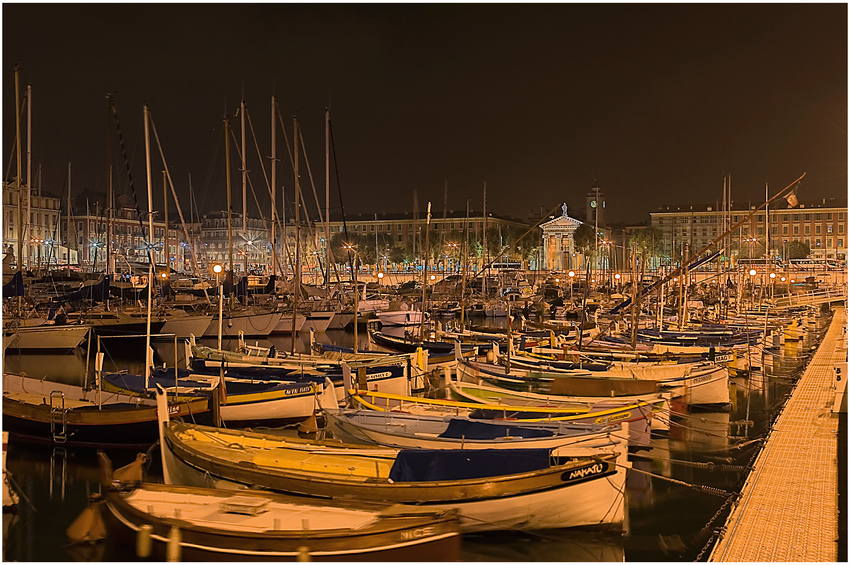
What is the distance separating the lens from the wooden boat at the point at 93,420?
17781 mm

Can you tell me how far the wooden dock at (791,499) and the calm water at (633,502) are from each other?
62 cm

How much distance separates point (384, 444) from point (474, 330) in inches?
1023

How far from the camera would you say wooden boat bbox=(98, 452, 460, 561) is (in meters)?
10.6

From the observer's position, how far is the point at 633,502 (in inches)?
607

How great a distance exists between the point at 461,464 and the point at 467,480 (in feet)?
1.99

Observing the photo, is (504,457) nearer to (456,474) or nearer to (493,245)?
(456,474)

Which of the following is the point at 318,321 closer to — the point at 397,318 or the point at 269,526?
the point at 397,318

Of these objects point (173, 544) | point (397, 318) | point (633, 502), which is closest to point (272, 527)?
point (173, 544)

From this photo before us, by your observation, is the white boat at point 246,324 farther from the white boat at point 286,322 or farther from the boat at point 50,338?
the boat at point 50,338

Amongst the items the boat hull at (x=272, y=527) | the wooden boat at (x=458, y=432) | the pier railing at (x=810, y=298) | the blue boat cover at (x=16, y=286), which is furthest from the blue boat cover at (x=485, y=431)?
the pier railing at (x=810, y=298)

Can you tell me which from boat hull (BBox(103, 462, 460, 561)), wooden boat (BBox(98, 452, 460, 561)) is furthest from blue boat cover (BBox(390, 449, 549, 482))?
boat hull (BBox(103, 462, 460, 561))

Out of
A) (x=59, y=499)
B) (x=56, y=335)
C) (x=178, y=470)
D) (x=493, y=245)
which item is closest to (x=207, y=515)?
(x=178, y=470)

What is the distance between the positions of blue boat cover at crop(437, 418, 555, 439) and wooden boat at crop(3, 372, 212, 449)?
20.9ft

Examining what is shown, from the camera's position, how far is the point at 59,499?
1595 cm
